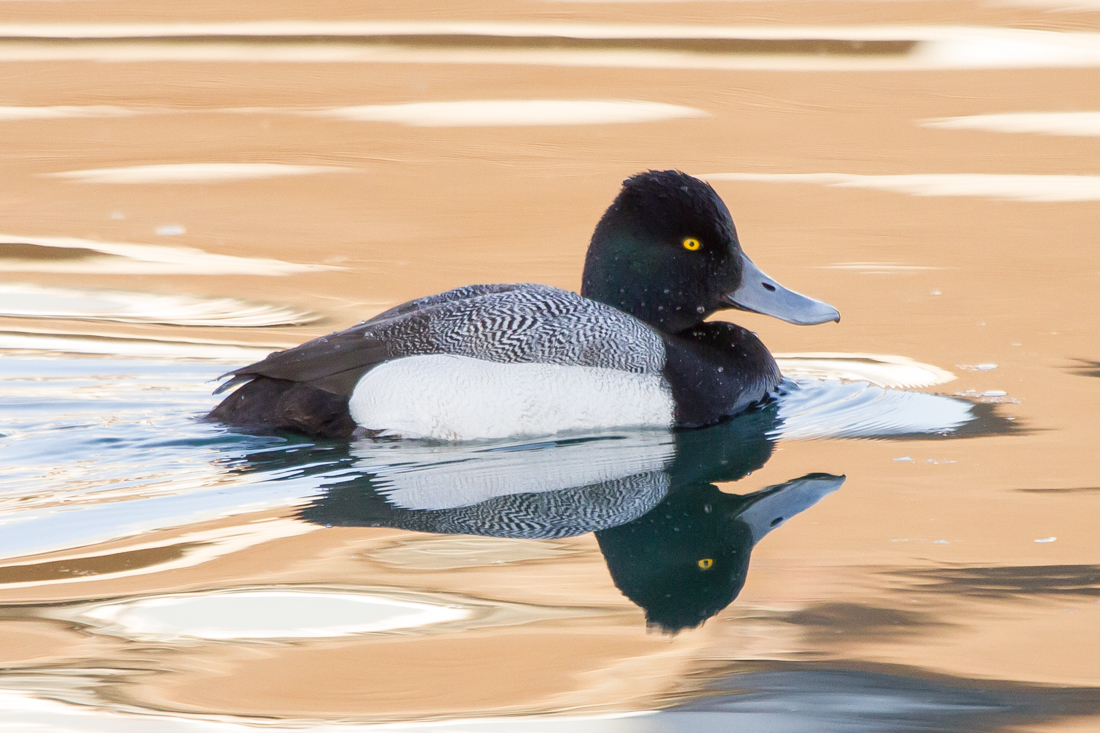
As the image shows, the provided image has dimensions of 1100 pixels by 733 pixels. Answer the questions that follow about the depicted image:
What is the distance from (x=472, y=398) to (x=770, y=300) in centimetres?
158

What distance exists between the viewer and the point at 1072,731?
340 centimetres

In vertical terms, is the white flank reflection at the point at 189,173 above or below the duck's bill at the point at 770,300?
above

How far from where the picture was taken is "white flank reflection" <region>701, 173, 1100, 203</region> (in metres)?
10.2

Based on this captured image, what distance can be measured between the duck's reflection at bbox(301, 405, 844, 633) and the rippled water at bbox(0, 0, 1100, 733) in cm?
2

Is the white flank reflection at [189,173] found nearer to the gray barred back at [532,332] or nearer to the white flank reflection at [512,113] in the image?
the white flank reflection at [512,113]

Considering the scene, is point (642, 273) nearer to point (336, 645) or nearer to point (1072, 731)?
point (336, 645)

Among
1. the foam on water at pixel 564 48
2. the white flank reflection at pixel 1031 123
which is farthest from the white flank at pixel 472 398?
the foam on water at pixel 564 48

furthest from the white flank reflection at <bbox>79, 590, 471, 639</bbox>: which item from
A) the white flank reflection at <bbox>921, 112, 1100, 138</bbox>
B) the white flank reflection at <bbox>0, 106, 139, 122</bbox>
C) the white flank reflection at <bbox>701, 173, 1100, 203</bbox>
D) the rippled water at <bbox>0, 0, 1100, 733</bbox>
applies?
the white flank reflection at <bbox>0, 106, 139, 122</bbox>

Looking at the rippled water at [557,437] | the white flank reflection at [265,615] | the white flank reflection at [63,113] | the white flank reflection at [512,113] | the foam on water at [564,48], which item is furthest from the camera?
the foam on water at [564,48]

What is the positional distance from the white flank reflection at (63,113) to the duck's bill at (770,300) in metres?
7.58

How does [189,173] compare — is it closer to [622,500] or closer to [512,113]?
[512,113]

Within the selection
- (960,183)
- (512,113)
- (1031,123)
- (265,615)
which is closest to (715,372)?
(265,615)

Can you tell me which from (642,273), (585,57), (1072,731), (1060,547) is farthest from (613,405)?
(585,57)

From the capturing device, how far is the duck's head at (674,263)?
6328mm
